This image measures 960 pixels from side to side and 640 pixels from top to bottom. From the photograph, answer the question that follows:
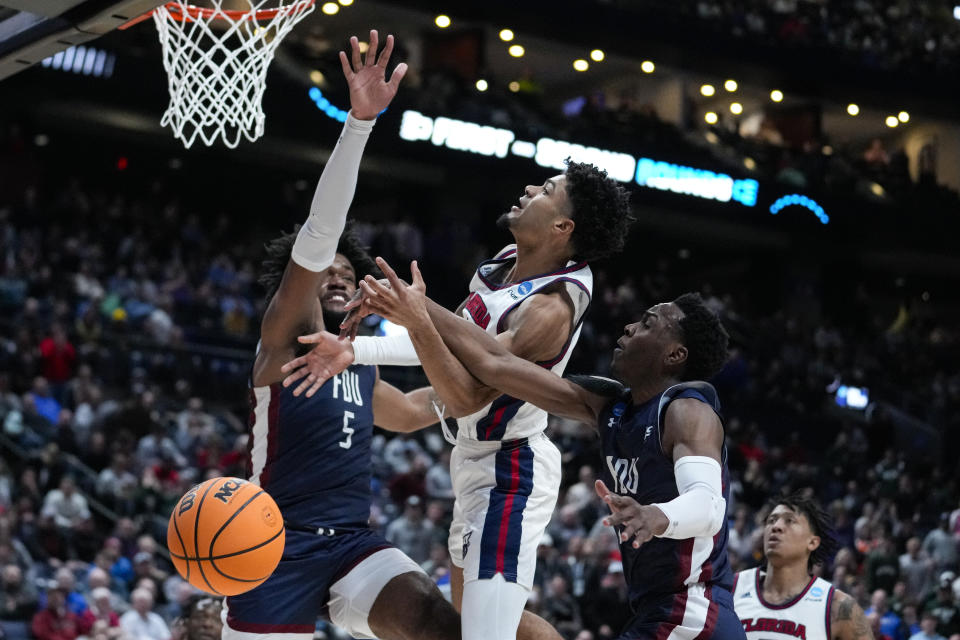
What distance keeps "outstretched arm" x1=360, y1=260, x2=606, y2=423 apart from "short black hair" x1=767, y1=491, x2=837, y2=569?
1.94 m

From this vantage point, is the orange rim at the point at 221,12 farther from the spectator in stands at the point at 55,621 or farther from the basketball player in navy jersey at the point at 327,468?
the spectator in stands at the point at 55,621

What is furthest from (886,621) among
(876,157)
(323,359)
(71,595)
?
(876,157)

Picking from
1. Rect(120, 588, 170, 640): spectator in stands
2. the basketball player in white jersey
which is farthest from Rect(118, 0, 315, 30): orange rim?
Rect(120, 588, 170, 640): spectator in stands

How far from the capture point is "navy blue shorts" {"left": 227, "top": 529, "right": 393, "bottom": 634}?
4.98m

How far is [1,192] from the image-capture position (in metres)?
18.6

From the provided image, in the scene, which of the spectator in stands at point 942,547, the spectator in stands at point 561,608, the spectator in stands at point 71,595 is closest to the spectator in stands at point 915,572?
the spectator in stands at point 942,547

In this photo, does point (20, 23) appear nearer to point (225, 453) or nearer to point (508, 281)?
point (508, 281)

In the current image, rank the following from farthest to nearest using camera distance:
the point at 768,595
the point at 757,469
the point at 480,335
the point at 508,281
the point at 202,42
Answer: the point at 757,469
the point at 202,42
the point at 768,595
the point at 508,281
the point at 480,335

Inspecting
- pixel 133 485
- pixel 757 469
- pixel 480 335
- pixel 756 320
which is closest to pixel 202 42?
pixel 480 335

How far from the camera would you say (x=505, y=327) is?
495cm

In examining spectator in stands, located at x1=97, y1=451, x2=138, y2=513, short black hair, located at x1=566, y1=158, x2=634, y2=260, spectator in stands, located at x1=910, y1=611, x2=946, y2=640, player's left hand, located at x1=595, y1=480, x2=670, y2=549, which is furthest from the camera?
spectator in stands, located at x1=97, y1=451, x2=138, y2=513

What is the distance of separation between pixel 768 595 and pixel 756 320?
738 inches

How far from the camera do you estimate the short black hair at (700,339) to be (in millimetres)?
4672

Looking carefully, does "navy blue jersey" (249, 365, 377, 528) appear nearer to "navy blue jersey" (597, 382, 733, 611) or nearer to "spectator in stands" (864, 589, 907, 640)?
"navy blue jersey" (597, 382, 733, 611)
